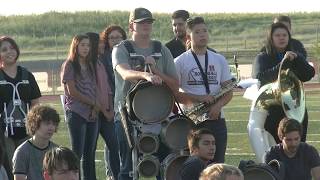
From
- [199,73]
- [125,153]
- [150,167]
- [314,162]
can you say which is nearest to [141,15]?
[199,73]

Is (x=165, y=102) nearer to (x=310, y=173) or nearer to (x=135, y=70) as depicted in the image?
(x=135, y=70)

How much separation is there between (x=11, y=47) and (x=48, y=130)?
1.64 meters

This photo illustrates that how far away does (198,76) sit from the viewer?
905 centimetres

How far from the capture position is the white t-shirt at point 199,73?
905 centimetres

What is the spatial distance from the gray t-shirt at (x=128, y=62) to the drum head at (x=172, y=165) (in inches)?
24.7

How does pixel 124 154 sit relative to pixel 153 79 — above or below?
below

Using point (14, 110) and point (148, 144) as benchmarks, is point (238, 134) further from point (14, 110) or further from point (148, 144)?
point (148, 144)

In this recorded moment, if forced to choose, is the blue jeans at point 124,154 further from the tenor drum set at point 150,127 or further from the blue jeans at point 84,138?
the blue jeans at point 84,138

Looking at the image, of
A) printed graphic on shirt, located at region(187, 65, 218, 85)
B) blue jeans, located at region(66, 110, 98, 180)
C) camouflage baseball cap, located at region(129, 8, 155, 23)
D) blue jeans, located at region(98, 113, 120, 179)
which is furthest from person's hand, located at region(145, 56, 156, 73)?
blue jeans, located at region(98, 113, 120, 179)

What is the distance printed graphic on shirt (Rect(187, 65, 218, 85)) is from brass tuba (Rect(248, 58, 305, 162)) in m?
0.70

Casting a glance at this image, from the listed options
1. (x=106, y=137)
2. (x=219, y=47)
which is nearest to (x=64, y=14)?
(x=219, y=47)

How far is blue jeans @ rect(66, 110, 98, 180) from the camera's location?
10078mm

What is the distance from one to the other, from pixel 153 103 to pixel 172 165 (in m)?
0.53

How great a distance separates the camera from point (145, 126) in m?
8.49
